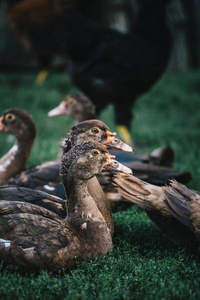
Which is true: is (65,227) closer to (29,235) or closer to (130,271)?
(29,235)

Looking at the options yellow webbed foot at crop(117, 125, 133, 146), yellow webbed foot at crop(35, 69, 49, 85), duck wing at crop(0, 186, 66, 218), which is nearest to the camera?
duck wing at crop(0, 186, 66, 218)

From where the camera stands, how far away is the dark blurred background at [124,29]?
11828 millimetres

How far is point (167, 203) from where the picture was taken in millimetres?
2682

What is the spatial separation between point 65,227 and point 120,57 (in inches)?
152

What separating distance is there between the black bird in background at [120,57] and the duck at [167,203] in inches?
129

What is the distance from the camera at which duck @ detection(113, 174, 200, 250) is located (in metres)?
2.65

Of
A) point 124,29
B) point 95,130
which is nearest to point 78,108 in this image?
point 95,130

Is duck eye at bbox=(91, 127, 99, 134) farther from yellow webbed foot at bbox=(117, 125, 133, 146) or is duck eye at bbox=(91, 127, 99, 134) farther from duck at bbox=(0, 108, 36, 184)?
yellow webbed foot at bbox=(117, 125, 133, 146)

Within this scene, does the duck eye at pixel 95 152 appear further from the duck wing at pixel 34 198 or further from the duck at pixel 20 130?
the duck at pixel 20 130

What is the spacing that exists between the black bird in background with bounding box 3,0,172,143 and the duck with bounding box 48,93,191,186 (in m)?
1.34

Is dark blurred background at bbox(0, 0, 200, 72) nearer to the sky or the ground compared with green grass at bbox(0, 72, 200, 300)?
nearer to the ground

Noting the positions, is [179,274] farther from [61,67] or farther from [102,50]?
[61,67]

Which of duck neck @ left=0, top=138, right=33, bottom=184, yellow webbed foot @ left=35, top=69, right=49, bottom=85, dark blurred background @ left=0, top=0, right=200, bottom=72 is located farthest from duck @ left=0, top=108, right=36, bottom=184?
dark blurred background @ left=0, top=0, right=200, bottom=72

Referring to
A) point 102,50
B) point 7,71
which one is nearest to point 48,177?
point 102,50
